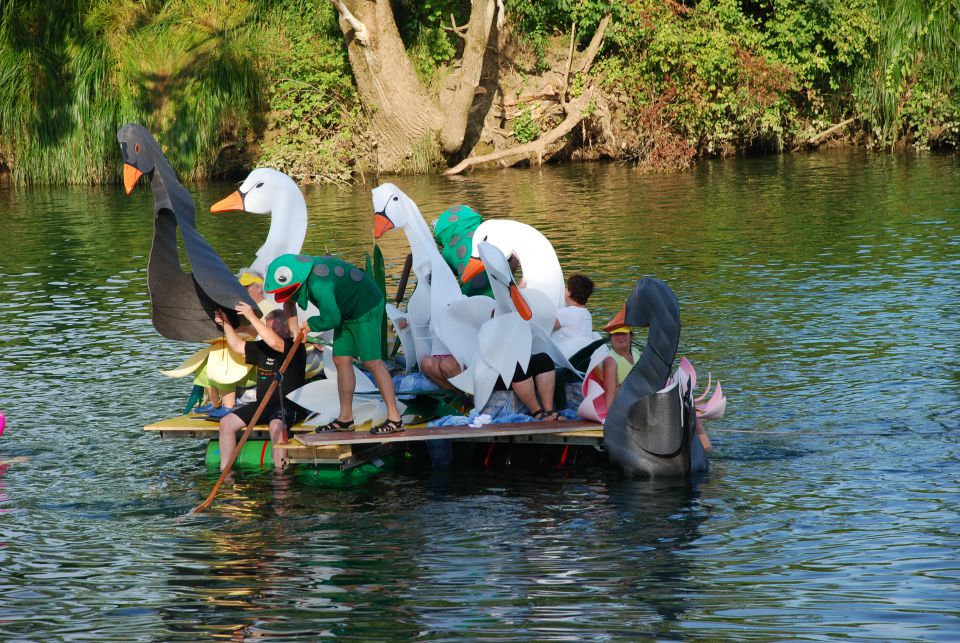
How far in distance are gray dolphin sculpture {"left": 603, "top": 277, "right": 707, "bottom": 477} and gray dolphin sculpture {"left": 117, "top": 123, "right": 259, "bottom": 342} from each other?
335 centimetres

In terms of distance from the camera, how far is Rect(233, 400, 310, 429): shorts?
949 centimetres

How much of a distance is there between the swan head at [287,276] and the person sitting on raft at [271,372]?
1.54 ft

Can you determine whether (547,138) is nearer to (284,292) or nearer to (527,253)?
(527,253)

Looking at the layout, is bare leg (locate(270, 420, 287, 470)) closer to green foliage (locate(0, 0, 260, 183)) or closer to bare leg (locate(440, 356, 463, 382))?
bare leg (locate(440, 356, 463, 382))

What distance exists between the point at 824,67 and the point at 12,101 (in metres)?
20.0

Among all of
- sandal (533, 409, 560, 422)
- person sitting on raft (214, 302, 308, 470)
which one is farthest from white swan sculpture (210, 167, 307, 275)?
sandal (533, 409, 560, 422)

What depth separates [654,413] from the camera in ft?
28.7

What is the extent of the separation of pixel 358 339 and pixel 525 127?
2463cm

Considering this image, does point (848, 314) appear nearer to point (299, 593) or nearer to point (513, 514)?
point (513, 514)

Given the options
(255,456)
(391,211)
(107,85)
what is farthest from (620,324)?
(107,85)

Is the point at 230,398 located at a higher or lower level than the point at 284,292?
lower

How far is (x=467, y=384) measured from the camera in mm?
9344

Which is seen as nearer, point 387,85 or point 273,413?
point 273,413

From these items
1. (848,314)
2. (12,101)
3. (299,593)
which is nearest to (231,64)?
(12,101)
